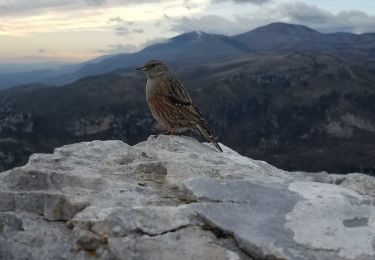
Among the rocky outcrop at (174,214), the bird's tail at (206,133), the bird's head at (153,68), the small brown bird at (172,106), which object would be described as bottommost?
the rocky outcrop at (174,214)

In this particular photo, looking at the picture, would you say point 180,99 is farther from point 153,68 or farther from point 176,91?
point 153,68

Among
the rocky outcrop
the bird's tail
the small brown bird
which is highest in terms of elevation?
the small brown bird

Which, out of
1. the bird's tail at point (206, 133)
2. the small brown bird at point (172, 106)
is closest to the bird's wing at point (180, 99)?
the small brown bird at point (172, 106)

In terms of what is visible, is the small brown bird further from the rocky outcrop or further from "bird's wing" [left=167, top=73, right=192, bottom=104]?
the rocky outcrop

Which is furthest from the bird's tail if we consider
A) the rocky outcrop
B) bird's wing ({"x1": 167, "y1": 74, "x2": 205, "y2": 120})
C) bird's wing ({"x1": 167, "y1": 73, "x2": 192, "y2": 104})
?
the rocky outcrop

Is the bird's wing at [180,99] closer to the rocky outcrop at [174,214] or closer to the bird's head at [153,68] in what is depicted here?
the bird's head at [153,68]

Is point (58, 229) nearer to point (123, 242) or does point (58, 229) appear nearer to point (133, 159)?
point (123, 242)

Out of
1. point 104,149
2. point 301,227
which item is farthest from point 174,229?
point 104,149
